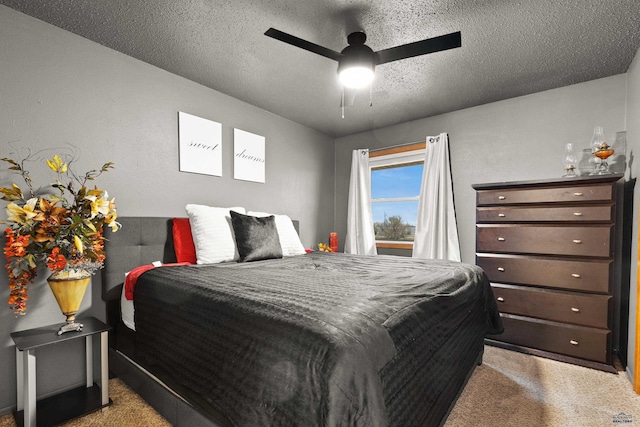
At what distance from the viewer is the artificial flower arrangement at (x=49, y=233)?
5.24 feet

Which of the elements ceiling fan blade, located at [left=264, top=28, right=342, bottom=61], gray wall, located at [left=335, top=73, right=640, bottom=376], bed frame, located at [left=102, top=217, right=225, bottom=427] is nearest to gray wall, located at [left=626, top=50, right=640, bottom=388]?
gray wall, located at [left=335, top=73, right=640, bottom=376]

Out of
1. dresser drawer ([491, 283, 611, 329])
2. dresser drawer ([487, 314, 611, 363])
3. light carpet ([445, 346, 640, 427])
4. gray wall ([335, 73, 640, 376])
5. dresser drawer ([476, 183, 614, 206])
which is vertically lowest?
light carpet ([445, 346, 640, 427])

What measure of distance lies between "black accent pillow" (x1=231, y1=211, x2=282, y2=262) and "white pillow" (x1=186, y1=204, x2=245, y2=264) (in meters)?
0.06

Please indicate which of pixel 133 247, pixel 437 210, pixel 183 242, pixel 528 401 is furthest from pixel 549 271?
pixel 133 247

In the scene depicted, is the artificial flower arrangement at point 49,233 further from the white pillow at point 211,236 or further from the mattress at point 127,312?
the white pillow at point 211,236

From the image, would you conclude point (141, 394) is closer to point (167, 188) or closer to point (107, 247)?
point (107, 247)

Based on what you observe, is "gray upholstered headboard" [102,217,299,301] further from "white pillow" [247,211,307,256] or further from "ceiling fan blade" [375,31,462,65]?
"ceiling fan blade" [375,31,462,65]

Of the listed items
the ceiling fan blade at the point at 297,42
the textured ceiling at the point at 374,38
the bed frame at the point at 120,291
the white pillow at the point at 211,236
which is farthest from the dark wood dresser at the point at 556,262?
the bed frame at the point at 120,291

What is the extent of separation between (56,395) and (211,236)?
1348 millimetres

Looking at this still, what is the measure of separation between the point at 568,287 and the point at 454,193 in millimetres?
1499

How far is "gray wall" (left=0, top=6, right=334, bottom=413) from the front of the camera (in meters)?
1.84

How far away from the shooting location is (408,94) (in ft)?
10.2

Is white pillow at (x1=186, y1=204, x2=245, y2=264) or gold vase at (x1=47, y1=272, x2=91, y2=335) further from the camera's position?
white pillow at (x1=186, y1=204, x2=245, y2=264)

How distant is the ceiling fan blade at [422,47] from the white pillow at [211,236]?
1.69 m
